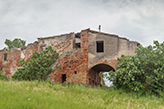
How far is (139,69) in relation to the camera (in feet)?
42.5

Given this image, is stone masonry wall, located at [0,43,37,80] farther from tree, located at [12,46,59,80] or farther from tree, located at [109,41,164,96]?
tree, located at [109,41,164,96]

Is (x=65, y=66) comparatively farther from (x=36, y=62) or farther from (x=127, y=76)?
(x=127, y=76)

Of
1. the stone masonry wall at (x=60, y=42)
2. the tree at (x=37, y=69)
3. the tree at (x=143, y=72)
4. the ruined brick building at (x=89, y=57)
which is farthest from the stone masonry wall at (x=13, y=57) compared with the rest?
the tree at (x=143, y=72)

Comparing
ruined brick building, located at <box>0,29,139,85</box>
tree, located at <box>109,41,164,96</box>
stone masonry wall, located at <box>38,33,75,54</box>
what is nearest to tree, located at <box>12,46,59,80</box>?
ruined brick building, located at <box>0,29,139,85</box>

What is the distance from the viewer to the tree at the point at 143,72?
12.1 meters

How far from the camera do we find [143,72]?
40.9 feet

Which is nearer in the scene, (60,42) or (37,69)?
(37,69)

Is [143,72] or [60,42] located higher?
[60,42]

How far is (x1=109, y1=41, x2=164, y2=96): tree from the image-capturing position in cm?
1209

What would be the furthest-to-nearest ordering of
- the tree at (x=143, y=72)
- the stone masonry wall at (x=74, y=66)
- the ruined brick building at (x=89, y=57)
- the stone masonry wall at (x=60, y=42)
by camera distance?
the stone masonry wall at (x=60, y=42) → the stone masonry wall at (x=74, y=66) → the ruined brick building at (x=89, y=57) → the tree at (x=143, y=72)

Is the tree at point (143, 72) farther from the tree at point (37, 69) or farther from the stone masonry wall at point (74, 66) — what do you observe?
the tree at point (37, 69)

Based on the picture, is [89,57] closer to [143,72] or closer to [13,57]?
[143,72]

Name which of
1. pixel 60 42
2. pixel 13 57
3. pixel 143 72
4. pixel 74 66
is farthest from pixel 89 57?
pixel 13 57

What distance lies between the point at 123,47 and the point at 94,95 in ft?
19.2
